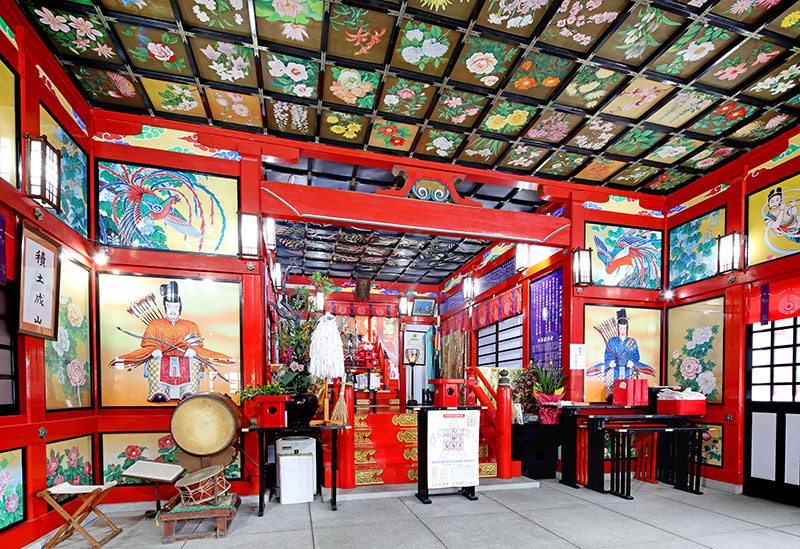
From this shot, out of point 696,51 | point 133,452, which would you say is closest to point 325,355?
point 133,452

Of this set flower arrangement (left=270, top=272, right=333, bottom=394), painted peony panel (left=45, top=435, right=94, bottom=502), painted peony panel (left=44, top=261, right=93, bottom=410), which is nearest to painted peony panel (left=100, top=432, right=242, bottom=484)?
painted peony panel (left=45, top=435, right=94, bottom=502)

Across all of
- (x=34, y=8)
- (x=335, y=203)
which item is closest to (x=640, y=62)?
(x=335, y=203)

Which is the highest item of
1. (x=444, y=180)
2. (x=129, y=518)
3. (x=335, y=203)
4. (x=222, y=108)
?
(x=222, y=108)

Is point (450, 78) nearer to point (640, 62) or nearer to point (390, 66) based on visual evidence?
point (390, 66)

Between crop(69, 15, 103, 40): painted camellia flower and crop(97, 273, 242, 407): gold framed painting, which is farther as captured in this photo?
crop(97, 273, 242, 407): gold framed painting

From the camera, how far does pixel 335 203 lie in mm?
5961

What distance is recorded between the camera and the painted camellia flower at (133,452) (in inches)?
196

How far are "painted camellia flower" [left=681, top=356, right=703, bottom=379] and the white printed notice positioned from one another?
3.73 meters

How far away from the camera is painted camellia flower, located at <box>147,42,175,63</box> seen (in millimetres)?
4129

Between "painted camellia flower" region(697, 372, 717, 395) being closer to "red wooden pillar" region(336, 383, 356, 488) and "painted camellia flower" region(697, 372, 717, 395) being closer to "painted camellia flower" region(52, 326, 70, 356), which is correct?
"red wooden pillar" region(336, 383, 356, 488)

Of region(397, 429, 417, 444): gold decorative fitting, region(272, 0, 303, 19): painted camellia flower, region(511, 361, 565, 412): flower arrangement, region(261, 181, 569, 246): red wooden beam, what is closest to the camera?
region(272, 0, 303, 19): painted camellia flower

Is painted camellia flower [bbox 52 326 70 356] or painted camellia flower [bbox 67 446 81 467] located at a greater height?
painted camellia flower [bbox 52 326 70 356]

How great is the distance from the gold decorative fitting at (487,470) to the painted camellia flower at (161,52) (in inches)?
244

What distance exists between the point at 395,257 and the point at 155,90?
22.5ft
